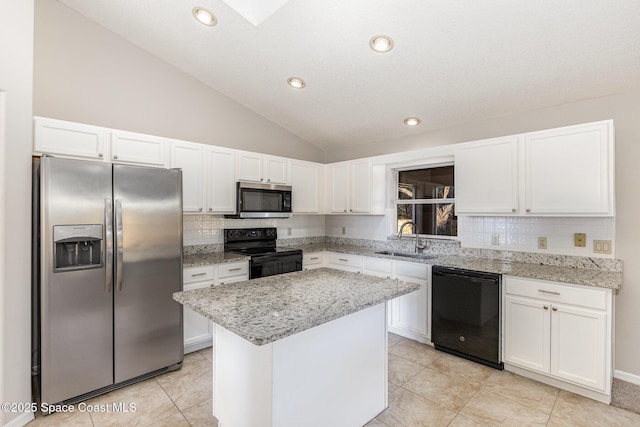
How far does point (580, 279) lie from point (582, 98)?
1594 mm

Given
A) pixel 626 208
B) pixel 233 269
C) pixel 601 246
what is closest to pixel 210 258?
pixel 233 269

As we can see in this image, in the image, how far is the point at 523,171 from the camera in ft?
9.04

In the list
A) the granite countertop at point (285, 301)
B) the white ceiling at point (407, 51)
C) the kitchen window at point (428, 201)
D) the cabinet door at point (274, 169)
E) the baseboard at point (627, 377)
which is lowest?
the baseboard at point (627, 377)

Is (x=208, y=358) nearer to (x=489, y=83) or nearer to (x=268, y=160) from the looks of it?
(x=268, y=160)

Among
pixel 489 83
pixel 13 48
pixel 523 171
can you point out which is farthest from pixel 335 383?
pixel 13 48

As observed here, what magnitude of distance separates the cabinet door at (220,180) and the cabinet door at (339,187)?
150cm

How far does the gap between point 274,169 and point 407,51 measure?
204cm

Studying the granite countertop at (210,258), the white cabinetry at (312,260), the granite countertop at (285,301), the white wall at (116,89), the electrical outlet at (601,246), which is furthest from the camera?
the white cabinetry at (312,260)

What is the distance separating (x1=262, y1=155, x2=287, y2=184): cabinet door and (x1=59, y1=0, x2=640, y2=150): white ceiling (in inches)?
28.5

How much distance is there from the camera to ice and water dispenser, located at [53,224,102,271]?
212cm

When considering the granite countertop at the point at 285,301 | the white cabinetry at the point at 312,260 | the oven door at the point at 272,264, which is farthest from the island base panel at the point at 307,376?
the white cabinetry at the point at 312,260

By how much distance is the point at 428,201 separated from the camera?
3904 millimetres

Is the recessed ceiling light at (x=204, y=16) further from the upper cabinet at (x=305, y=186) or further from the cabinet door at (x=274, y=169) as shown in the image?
the upper cabinet at (x=305, y=186)

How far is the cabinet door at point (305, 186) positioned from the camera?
13.6 feet
